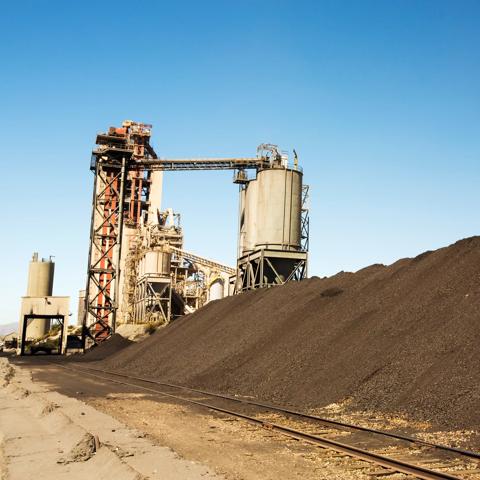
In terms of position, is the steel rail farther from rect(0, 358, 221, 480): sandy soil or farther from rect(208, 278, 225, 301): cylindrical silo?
rect(208, 278, 225, 301): cylindrical silo

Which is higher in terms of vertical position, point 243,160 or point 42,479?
point 243,160

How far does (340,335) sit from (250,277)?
18069 mm

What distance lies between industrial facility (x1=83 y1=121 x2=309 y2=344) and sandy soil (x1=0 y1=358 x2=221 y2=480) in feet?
73.1

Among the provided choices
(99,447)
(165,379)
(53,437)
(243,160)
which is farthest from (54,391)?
(243,160)

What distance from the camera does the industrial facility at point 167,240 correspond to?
122 feet

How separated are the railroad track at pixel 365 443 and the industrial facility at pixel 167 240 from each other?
2033 cm

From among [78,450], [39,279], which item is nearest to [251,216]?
[78,450]

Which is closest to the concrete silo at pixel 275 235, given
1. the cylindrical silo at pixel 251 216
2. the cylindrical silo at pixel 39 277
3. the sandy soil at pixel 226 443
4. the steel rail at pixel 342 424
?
the cylindrical silo at pixel 251 216

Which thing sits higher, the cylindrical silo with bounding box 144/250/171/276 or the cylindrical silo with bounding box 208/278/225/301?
the cylindrical silo with bounding box 144/250/171/276

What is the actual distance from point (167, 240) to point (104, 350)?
91.5 feet

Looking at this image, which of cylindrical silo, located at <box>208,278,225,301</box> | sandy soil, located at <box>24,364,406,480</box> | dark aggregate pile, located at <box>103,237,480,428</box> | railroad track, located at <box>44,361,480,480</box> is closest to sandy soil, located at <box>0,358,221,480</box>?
sandy soil, located at <box>24,364,406,480</box>

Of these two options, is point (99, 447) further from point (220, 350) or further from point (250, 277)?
point (250, 277)

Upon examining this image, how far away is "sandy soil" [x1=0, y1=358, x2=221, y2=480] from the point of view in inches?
327

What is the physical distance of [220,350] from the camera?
78.6ft
